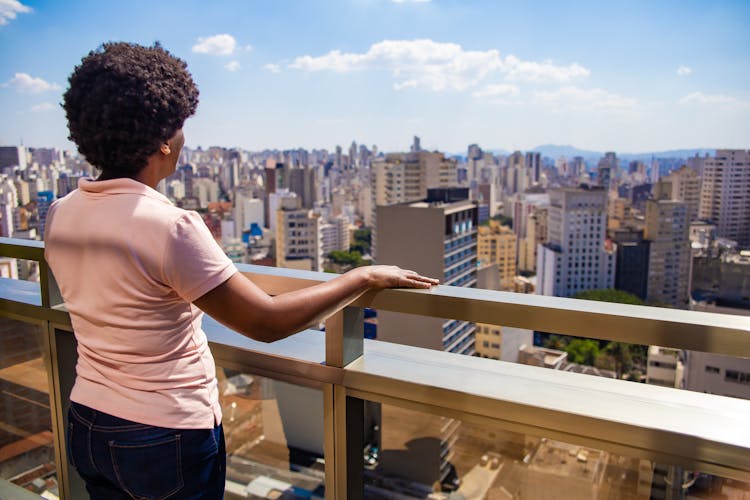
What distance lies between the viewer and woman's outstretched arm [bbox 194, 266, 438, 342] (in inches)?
23.5

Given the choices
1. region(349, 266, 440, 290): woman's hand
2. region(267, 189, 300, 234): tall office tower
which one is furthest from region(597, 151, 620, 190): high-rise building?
region(349, 266, 440, 290): woman's hand

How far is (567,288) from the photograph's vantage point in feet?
101

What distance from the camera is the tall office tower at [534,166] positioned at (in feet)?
180

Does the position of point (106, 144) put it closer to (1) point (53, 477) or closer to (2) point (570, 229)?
(1) point (53, 477)

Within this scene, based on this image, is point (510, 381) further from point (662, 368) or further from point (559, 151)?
point (559, 151)

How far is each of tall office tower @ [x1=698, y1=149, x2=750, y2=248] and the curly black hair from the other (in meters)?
31.0

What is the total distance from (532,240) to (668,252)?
9.65 m

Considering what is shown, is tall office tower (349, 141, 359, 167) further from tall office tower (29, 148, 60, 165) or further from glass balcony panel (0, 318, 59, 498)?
glass balcony panel (0, 318, 59, 498)

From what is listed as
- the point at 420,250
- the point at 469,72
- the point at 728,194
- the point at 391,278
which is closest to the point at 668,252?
the point at 728,194

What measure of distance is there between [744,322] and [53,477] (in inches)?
55.5

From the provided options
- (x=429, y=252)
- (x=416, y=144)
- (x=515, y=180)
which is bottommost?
(x=429, y=252)

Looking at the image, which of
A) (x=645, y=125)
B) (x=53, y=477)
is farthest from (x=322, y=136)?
(x=53, y=477)

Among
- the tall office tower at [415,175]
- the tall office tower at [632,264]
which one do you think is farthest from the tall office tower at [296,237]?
the tall office tower at [632,264]

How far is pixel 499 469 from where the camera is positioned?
0.84 metres
